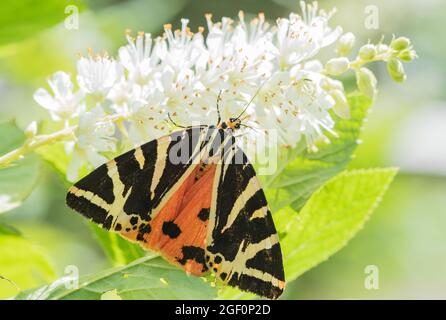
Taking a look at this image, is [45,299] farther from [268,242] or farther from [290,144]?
[290,144]

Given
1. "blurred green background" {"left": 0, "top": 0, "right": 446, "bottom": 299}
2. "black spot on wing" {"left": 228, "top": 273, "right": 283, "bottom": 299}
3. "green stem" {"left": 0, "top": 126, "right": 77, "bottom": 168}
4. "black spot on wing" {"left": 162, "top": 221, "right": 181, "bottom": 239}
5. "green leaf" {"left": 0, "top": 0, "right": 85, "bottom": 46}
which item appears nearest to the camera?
"green stem" {"left": 0, "top": 126, "right": 77, "bottom": 168}

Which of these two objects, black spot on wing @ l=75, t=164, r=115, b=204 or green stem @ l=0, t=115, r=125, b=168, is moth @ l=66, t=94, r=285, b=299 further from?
green stem @ l=0, t=115, r=125, b=168

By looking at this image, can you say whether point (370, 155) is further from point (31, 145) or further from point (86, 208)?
point (31, 145)

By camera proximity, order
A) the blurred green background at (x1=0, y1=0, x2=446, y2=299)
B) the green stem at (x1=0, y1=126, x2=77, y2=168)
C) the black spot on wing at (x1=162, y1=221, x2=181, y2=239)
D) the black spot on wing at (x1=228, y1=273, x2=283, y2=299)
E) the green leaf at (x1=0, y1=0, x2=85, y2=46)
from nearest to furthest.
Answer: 1. the green stem at (x1=0, y1=126, x2=77, y2=168)
2. the black spot on wing at (x1=228, y1=273, x2=283, y2=299)
3. the black spot on wing at (x1=162, y1=221, x2=181, y2=239)
4. the green leaf at (x1=0, y1=0, x2=85, y2=46)
5. the blurred green background at (x1=0, y1=0, x2=446, y2=299)

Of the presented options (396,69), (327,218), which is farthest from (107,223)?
(396,69)

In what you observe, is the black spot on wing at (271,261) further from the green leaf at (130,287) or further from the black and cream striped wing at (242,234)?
the green leaf at (130,287)

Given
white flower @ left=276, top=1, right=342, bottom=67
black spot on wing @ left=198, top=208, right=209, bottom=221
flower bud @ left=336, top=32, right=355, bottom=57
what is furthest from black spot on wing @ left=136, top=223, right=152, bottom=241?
flower bud @ left=336, top=32, right=355, bottom=57
